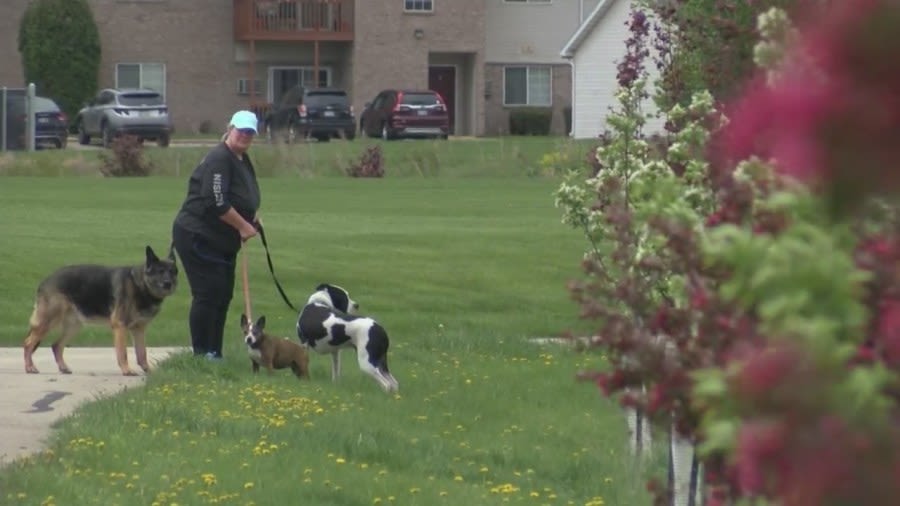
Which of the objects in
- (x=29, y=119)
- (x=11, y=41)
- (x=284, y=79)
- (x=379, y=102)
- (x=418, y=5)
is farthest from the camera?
(x=284, y=79)

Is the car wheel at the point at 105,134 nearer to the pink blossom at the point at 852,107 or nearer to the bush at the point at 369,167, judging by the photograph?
the bush at the point at 369,167

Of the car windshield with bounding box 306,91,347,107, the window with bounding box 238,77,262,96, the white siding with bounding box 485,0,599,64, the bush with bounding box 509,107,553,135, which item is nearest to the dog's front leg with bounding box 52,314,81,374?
the car windshield with bounding box 306,91,347,107

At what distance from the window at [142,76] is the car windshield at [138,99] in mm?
7290

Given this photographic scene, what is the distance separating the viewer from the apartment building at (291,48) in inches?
2480

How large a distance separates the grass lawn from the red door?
135 ft

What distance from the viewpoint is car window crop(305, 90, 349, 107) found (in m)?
58.5

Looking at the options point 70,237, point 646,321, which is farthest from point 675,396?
point 70,237

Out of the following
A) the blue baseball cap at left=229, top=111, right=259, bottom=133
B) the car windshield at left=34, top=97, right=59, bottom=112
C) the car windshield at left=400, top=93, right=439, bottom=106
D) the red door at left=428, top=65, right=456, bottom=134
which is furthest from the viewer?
the red door at left=428, top=65, right=456, bottom=134

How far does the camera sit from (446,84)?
67.6 m

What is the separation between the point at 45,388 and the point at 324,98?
153ft

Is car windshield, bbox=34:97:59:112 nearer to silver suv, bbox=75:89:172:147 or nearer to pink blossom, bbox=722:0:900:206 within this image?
silver suv, bbox=75:89:172:147

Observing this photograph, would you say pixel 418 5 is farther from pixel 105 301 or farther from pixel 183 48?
pixel 105 301

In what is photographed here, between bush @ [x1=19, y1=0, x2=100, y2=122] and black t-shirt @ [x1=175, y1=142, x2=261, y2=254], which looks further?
bush @ [x1=19, y1=0, x2=100, y2=122]

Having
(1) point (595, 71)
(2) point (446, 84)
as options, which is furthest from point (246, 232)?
(2) point (446, 84)
